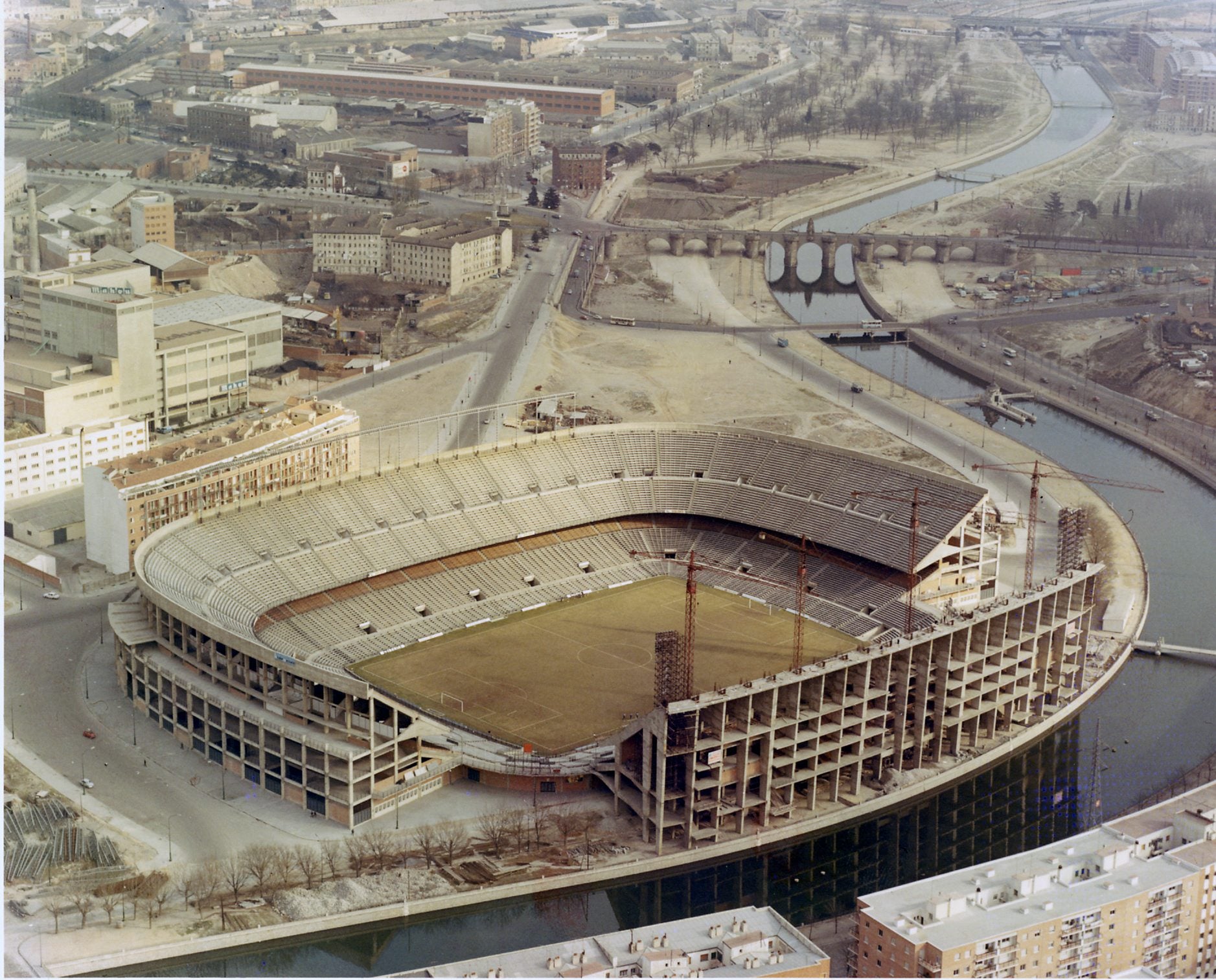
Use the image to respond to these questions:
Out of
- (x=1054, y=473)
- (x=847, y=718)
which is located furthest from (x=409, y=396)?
(x=847, y=718)

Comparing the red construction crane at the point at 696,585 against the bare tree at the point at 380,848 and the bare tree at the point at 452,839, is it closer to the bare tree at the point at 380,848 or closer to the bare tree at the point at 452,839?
the bare tree at the point at 452,839

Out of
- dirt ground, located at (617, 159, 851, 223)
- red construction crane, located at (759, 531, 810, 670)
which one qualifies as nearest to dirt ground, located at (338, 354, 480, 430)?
red construction crane, located at (759, 531, 810, 670)

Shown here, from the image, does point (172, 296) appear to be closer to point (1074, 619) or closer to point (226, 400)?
point (226, 400)

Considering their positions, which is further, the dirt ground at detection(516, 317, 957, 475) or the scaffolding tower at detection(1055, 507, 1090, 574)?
the dirt ground at detection(516, 317, 957, 475)

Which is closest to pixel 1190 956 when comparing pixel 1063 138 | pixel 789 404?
pixel 789 404

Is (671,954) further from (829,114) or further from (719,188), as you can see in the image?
(829,114)

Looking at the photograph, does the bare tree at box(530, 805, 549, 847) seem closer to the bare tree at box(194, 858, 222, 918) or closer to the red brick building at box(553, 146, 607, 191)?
the bare tree at box(194, 858, 222, 918)

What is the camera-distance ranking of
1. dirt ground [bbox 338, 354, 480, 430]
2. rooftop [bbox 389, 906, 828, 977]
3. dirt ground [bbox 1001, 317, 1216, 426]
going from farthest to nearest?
dirt ground [bbox 1001, 317, 1216, 426], dirt ground [bbox 338, 354, 480, 430], rooftop [bbox 389, 906, 828, 977]
